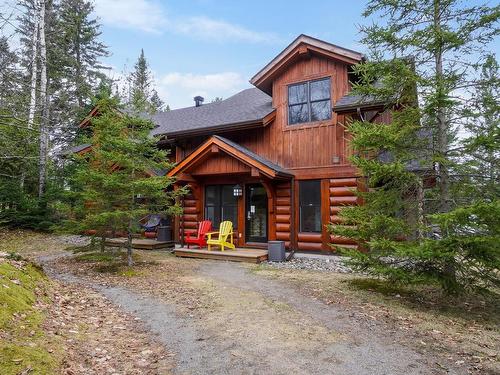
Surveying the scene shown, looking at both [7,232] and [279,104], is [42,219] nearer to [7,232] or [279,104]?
[7,232]

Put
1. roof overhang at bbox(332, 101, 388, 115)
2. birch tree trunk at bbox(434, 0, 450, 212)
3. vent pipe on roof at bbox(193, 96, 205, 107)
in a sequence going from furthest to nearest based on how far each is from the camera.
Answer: vent pipe on roof at bbox(193, 96, 205, 107) → roof overhang at bbox(332, 101, 388, 115) → birch tree trunk at bbox(434, 0, 450, 212)

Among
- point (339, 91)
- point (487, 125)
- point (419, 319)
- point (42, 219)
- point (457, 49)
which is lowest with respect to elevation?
point (419, 319)

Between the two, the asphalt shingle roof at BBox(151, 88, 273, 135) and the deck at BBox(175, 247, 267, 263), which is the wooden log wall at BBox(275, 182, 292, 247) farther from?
the asphalt shingle roof at BBox(151, 88, 273, 135)

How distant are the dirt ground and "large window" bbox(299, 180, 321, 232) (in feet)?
9.85

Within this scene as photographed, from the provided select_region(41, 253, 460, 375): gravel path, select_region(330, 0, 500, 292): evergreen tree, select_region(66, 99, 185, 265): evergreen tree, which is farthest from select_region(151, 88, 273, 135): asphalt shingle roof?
select_region(41, 253, 460, 375): gravel path

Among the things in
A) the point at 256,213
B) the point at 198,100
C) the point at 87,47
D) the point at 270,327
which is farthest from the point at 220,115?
the point at 87,47

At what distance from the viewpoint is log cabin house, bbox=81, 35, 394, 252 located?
10164 mm

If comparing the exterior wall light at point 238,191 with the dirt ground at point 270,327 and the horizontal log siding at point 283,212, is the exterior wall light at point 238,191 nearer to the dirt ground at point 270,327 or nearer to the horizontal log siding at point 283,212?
the horizontal log siding at point 283,212

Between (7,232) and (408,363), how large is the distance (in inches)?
681

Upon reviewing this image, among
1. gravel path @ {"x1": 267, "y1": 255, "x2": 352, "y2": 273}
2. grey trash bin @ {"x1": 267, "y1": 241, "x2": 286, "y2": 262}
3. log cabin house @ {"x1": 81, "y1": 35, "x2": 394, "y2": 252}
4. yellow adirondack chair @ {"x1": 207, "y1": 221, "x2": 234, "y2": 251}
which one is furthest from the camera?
yellow adirondack chair @ {"x1": 207, "y1": 221, "x2": 234, "y2": 251}

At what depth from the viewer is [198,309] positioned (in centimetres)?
536

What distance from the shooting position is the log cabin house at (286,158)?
10.2m

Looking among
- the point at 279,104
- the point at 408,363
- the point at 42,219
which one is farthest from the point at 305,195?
the point at 42,219

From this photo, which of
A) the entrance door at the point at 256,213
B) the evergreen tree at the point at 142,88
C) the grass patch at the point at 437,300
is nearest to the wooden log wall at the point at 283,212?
the entrance door at the point at 256,213
